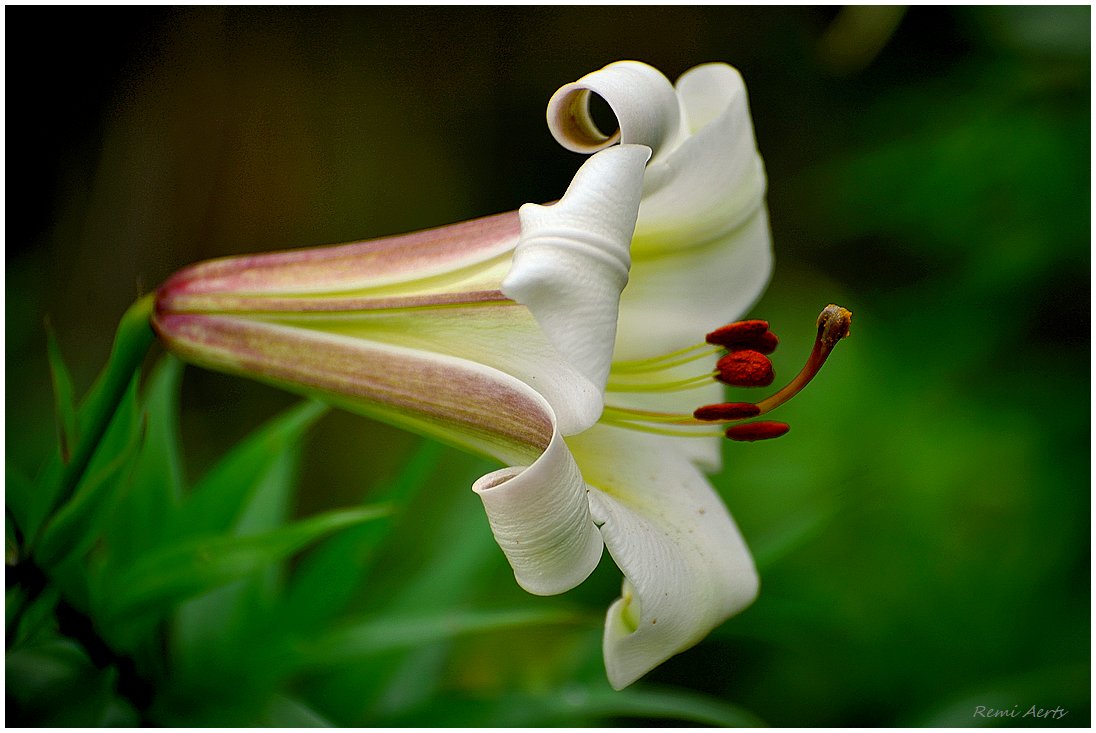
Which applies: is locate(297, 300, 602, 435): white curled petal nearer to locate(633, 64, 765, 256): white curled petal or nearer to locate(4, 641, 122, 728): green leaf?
locate(633, 64, 765, 256): white curled petal

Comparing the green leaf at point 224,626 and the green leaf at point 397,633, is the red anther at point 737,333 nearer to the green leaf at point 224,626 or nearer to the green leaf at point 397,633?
the green leaf at point 397,633

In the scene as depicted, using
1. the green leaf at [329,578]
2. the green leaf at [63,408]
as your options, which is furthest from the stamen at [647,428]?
the green leaf at [63,408]

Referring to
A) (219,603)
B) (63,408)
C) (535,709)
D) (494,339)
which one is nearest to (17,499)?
(63,408)

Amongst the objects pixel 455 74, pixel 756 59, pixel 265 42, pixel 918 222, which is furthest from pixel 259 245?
pixel 918 222

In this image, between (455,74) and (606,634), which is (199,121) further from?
(606,634)

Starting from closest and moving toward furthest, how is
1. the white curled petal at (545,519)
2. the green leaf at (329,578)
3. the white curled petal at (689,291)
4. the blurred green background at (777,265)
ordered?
the white curled petal at (545,519) → the white curled petal at (689,291) → the green leaf at (329,578) → the blurred green background at (777,265)
